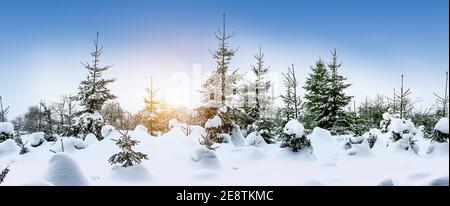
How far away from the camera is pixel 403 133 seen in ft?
37.8

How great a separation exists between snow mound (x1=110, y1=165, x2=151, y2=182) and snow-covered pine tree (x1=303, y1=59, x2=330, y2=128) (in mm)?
15909

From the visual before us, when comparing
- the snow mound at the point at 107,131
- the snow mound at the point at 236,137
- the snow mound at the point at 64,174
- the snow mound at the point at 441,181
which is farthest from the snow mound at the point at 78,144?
the snow mound at the point at 441,181

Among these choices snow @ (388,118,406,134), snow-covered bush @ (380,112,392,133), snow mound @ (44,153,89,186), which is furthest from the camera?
snow-covered bush @ (380,112,392,133)

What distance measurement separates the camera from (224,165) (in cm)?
852

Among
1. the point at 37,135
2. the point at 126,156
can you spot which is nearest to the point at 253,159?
the point at 126,156

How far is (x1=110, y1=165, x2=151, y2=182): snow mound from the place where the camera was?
6.43 meters

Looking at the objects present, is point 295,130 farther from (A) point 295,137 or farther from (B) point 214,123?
Answer: (B) point 214,123

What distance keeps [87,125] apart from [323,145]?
407 inches

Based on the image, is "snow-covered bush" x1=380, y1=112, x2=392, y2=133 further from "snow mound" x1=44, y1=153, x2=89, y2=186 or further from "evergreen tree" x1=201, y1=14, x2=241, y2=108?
"snow mound" x1=44, y1=153, x2=89, y2=186

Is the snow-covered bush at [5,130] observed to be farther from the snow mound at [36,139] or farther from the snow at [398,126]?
the snow at [398,126]

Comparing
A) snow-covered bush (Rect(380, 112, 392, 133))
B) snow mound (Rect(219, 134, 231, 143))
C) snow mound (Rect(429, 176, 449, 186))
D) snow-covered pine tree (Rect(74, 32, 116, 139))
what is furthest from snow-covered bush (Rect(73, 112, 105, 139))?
snow mound (Rect(429, 176, 449, 186))

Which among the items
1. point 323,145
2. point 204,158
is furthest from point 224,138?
point 204,158
